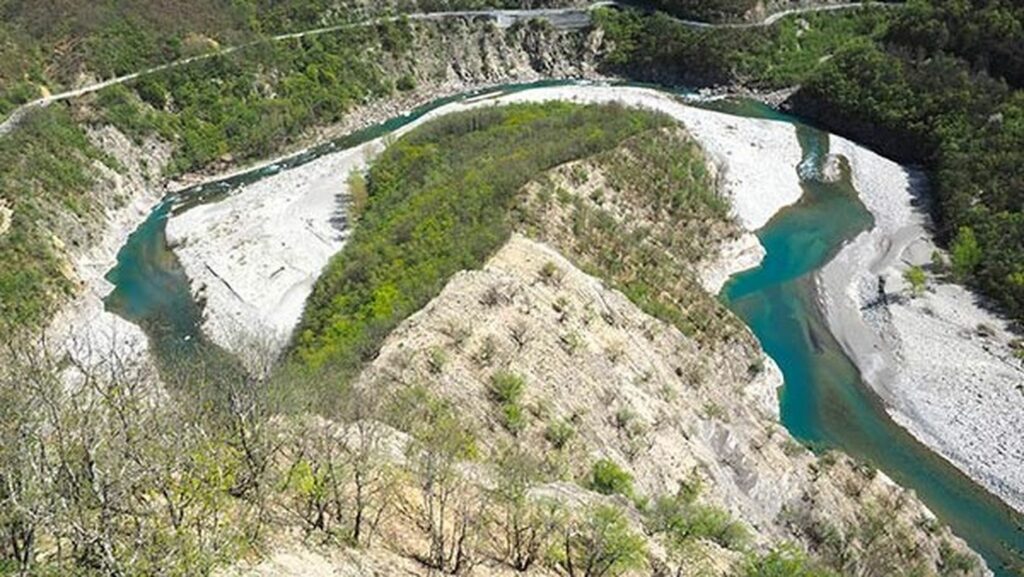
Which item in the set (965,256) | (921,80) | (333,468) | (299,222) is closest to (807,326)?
(965,256)

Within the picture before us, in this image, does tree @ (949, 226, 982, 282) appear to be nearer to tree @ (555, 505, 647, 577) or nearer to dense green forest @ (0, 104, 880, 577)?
dense green forest @ (0, 104, 880, 577)

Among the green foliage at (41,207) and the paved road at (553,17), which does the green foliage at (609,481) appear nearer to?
the green foliage at (41,207)

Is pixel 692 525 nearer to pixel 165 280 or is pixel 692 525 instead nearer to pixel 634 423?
pixel 634 423

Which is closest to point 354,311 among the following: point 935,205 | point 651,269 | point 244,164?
point 651,269

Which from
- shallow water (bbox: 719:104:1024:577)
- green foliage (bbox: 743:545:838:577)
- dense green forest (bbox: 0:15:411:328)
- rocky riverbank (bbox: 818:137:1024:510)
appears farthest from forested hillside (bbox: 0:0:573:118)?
green foliage (bbox: 743:545:838:577)

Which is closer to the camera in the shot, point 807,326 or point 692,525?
point 692,525

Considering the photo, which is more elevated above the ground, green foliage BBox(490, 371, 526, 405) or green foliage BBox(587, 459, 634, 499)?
green foliage BBox(490, 371, 526, 405)
